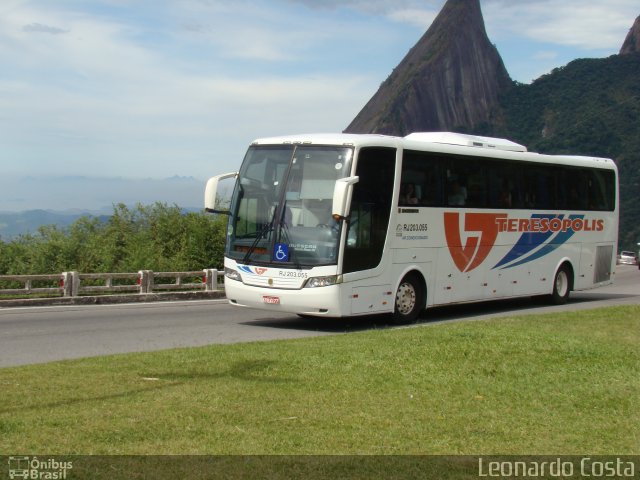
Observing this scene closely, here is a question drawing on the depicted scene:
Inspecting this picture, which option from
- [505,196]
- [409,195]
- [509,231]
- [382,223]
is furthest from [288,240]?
[509,231]

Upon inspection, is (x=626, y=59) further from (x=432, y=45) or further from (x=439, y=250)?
(x=439, y=250)

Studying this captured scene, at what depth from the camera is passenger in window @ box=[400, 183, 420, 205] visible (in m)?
16.9

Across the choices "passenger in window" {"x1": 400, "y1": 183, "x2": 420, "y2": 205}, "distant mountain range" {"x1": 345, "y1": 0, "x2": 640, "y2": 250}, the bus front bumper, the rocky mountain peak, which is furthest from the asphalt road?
the rocky mountain peak

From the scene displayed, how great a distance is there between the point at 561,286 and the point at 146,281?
35.3ft

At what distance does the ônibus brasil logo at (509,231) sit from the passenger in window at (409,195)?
1.21 meters

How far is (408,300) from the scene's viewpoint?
17.4 m

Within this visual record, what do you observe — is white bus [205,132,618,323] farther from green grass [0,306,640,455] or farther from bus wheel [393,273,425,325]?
green grass [0,306,640,455]

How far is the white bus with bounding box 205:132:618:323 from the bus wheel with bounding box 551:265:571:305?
4.09ft

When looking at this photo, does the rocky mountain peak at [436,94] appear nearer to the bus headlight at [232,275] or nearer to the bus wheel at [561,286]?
the bus wheel at [561,286]

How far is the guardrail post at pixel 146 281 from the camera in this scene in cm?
2392

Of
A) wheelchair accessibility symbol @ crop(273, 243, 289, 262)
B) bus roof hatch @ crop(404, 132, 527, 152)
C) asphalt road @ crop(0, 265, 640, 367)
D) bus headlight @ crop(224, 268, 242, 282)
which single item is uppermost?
bus roof hatch @ crop(404, 132, 527, 152)

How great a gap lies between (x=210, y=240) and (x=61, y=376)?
926 inches

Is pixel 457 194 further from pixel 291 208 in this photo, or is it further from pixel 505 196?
pixel 291 208

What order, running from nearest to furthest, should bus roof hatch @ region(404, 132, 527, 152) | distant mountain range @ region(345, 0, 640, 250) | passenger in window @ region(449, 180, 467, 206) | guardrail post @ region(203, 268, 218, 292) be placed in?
1. passenger in window @ region(449, 180, 467, 206)
2. bus roof hatch @ region(404, 132, 527, 152)
3. guardrail post @ region(203, 268, 218, 292)
4. distant mountain range @ region(345, 0, 640, 250)
